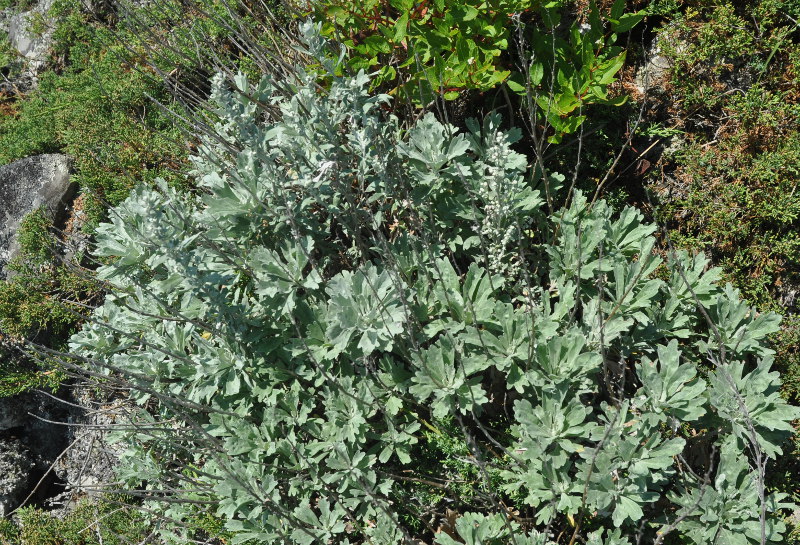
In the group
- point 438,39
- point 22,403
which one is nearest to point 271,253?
point 438,39

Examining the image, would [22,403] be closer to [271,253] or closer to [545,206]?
[271,253]

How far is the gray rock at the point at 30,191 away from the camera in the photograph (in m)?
4.70

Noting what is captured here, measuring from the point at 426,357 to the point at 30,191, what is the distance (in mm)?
3879

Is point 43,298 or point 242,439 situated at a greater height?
point 43,298

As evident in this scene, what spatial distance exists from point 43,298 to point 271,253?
2.52 meters

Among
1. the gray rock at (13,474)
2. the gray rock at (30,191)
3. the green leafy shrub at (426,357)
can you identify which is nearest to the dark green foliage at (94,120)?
the gray rock at (30,191)

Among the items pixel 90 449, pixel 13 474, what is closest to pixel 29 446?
pixel 13 474

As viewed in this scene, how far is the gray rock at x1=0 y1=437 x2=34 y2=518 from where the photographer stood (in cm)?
415

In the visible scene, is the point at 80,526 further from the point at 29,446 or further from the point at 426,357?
the point at 426,357

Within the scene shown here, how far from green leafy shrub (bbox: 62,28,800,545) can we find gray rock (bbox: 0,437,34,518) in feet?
→ 5.65

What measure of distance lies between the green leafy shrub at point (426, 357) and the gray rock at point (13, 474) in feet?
5.65

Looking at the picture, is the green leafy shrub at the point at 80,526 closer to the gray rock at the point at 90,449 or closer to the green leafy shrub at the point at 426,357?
the gray rock at the point at 90,449

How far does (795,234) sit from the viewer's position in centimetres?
314

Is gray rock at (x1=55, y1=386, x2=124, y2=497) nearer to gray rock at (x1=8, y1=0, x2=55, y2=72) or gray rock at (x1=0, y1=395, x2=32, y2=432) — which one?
gray rock at (x1=0, y1=395, x2=32, y2=432)
